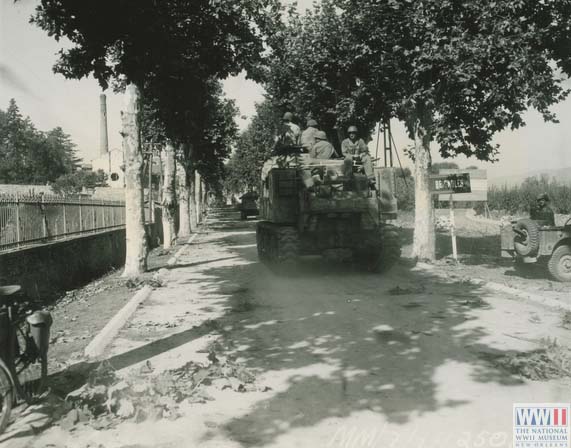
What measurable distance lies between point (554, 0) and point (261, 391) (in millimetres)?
Result: 11381

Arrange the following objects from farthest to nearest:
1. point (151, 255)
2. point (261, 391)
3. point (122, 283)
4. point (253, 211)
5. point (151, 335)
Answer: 1. point (253, 211)
2. point (151, 255)
3. point (122, 283)
4. point (151, 335)
5. point (261, 391)

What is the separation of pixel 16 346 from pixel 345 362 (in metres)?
3.09

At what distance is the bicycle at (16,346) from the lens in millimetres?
4309

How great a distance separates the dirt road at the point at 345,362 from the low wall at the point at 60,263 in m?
2.12

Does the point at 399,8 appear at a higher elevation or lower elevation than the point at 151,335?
higher

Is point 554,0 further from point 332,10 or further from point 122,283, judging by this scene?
point 332,10

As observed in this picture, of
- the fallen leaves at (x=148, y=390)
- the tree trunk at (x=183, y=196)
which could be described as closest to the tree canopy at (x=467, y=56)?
the fallen leaves at (x=148, y=390)

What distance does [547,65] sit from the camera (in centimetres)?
1329

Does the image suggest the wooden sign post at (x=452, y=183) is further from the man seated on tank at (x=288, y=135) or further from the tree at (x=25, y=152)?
the tree at (x=25, y=152)

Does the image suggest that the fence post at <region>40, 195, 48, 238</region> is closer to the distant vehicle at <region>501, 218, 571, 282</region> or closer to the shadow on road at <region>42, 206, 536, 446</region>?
the shadow on road at <region>42, 206, 536, 446</region>

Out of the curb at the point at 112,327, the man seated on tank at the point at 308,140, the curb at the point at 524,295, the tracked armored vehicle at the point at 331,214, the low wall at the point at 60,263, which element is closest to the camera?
the curb at the point at 112,327

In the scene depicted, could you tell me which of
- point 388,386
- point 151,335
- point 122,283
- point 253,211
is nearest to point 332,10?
point 122,283

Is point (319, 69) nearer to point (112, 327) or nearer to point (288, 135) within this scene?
point (288, 135)

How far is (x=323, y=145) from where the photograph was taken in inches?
577
